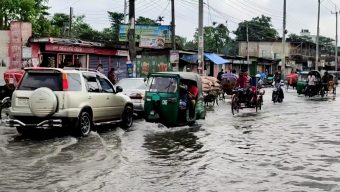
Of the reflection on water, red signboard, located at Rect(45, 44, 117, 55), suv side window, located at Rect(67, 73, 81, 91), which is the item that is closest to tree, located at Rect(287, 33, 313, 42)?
red signboard, located at Rect(45, 44, 117, 55)

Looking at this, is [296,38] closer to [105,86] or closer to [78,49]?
[78,49]

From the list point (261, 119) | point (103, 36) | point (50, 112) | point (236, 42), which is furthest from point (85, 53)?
point (236, 42)

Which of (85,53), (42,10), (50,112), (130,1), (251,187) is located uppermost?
(42,10)

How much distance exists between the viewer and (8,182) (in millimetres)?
8000

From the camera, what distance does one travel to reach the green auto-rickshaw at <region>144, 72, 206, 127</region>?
50.3 ft

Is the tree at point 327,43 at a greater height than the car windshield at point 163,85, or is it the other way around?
the tree at point 327,43

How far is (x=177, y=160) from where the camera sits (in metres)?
10.2

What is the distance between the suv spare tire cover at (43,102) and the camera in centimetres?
1237

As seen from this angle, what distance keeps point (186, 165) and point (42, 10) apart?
47735mm

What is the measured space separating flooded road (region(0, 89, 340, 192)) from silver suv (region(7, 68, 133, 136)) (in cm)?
45

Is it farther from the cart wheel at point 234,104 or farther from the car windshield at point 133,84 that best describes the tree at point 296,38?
the car windshield at point 133,84

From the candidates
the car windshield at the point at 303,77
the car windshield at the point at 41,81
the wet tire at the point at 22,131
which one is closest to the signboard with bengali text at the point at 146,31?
the car windshield at the point at 303,77

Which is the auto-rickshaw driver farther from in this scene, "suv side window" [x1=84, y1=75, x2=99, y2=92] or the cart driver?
the cart driver

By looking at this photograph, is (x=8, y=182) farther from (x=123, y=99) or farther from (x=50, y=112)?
(x=123, y=99)
